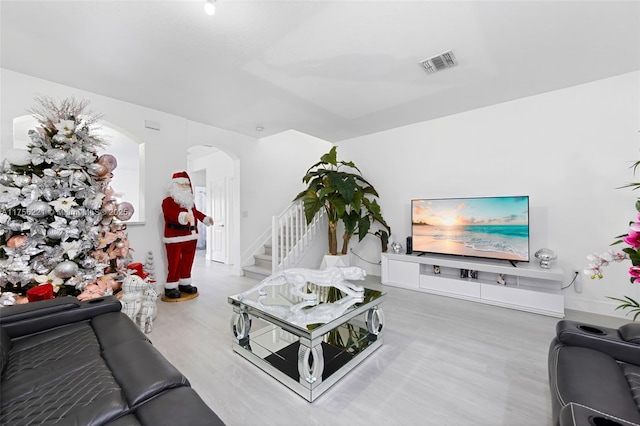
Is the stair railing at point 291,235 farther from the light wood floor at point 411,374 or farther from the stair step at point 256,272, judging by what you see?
the light wood floor at point 411,374

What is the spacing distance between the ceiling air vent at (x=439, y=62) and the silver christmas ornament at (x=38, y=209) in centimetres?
364

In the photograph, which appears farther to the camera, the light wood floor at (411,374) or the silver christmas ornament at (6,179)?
the silver christmas ornament at (6,179)

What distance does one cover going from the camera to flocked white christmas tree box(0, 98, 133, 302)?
7.18 ft

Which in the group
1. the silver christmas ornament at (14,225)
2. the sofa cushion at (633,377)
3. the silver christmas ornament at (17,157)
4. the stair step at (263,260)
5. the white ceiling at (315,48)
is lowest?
the stair step at (263,260)

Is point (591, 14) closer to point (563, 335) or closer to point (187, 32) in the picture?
point (563, 335)

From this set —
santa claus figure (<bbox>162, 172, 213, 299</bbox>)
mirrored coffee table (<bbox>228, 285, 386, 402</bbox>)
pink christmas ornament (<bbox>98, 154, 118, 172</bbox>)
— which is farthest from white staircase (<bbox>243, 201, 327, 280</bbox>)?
pink christmas ornament (<bbox>98, 154, 118, 172</bbox>)

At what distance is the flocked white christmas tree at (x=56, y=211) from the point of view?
2.19 metres

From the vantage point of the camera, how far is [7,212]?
2.19 metres

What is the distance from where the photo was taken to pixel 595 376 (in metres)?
1.09

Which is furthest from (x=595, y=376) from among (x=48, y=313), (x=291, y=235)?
(x=291, y=235)

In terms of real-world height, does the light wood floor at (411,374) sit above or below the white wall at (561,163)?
below

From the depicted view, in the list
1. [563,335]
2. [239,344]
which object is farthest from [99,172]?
[563,335]

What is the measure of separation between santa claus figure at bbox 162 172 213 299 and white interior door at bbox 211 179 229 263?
2.25 meters

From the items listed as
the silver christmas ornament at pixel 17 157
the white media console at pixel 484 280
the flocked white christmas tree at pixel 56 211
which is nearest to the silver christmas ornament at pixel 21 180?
the flocked white christmas tree at pixel 56 211
